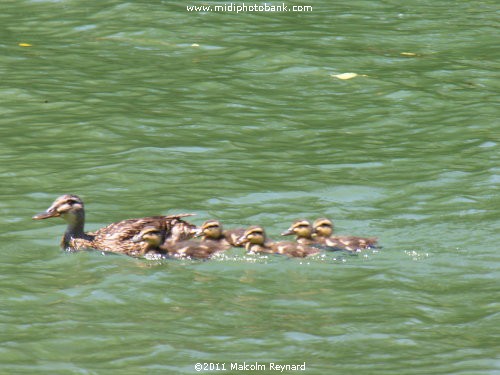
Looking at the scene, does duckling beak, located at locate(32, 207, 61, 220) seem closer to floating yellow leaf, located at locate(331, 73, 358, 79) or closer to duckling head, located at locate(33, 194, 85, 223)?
duckling head, located at locate(33, 194, 85, 223)

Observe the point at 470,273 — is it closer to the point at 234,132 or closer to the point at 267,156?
the point at 267,156

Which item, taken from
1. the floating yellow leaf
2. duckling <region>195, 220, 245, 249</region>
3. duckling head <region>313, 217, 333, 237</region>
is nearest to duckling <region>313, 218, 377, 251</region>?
duckling head <region>313, 217, 333, 237</region>

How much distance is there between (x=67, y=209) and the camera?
11.2 meters

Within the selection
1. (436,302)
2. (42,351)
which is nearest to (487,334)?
(436,302)

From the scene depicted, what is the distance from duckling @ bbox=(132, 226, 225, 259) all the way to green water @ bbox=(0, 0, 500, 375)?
5.4 inches

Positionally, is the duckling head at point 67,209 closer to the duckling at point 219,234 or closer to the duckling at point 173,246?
the duckling at point 173,246

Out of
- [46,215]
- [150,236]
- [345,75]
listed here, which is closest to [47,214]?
[46,215]

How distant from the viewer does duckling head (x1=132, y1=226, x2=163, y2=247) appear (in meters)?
10.9

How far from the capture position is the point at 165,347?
29.0 feet

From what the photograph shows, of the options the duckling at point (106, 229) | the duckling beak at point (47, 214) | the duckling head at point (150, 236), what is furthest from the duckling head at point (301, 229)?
the duckling beak at point (47, 214)

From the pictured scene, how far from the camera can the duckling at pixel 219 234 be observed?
10945 millimetres

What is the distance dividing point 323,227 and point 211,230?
37.7 inches

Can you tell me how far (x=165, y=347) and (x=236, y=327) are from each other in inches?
24.4

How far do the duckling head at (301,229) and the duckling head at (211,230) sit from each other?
58 cm
